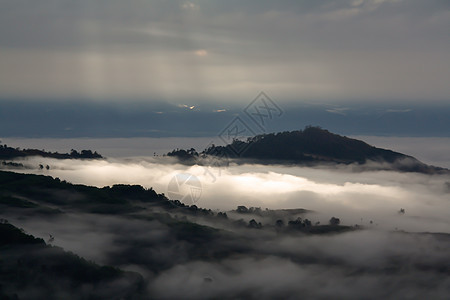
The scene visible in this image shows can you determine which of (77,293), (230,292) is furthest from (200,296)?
(77,293)

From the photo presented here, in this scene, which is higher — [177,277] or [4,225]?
[4,225]

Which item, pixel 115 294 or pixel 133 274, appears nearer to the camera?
pixel 115 294

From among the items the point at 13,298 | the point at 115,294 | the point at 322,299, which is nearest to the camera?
the point at 13,298

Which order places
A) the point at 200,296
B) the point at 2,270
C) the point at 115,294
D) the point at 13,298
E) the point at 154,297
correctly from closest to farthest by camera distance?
1. the point at 13,298
2. the point at 2,270
3. the point at 115,294
4. the point at 154,297
5. the point at 200,296

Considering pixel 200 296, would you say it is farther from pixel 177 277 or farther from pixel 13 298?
pixel 13 298

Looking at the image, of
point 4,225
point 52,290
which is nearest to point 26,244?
point 4,225

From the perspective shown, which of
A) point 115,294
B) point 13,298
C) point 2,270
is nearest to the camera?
point 13,298

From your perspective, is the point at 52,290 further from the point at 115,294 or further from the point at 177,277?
the point at 177,277

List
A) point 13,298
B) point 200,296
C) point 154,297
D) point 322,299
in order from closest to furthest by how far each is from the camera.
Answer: point 13,298 < point 154,297 < point 200,296 < point 322,299
